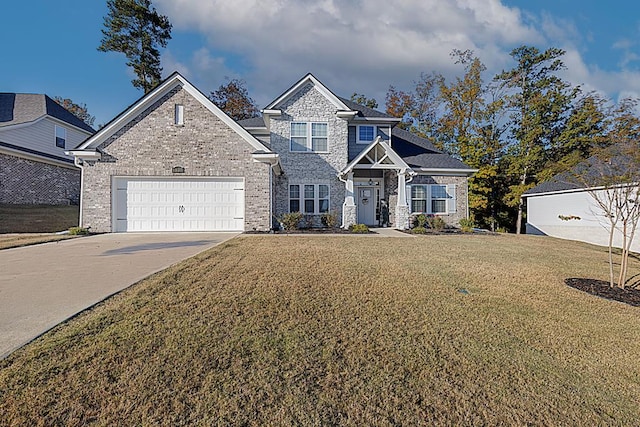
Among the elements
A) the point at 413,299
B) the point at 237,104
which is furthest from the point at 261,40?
the point at 413,299

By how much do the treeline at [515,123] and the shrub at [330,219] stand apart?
12.4m

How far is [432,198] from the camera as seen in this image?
17.8 meters

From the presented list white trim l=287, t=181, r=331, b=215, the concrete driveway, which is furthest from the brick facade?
white trim l=287, t=181, r=331, b=215

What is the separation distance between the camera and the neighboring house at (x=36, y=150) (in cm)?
1702

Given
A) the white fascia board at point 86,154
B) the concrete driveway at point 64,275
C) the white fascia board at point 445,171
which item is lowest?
the concrete driveway at point 64,275

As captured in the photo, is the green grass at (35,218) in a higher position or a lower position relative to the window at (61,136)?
lower

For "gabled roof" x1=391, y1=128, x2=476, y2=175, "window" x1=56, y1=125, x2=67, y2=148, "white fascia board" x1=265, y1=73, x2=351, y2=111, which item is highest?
"white fascia board" x1=265, y1=73, x2=351, y2=111

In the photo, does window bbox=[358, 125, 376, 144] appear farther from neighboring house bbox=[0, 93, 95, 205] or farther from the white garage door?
neighboring house bbox=[0, 93, 95, 205]

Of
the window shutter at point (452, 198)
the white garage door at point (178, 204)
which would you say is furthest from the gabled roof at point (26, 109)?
the window shutter at point (452, 198)

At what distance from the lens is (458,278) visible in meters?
6.24

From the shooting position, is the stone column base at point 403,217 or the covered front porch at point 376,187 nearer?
the covered front porch at point 376,187

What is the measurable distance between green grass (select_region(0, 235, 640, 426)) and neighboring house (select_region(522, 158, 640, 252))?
11.8 meters

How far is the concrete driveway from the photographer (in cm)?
362

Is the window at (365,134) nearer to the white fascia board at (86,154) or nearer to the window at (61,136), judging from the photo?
the white fascia board at (86,154)
